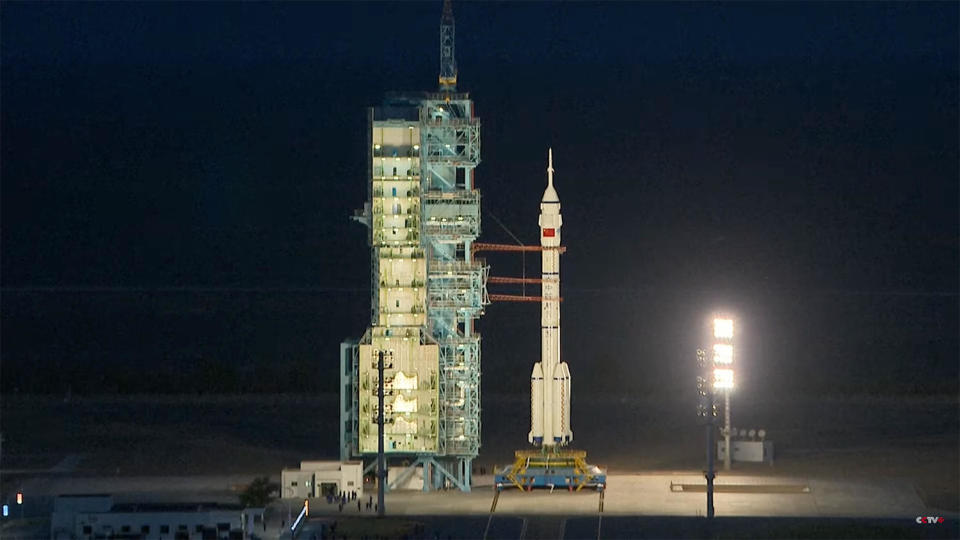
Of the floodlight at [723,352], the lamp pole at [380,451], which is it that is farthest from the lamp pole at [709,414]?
the lamp pole at [380,451]

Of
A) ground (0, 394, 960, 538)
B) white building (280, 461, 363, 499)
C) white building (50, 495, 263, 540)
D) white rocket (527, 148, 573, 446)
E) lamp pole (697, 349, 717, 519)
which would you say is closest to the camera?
white building (50, 495, 263, 540)

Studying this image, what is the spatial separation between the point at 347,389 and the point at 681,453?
34.4 ft

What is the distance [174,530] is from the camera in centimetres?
3728

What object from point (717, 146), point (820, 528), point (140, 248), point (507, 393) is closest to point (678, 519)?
point (820, 528)

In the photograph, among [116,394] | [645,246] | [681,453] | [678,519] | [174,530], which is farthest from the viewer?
[645,246]

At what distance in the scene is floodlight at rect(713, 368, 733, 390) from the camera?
45.8 m

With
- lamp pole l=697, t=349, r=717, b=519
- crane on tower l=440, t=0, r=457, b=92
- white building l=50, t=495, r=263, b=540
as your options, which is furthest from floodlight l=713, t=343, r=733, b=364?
white building l=50, t=495, r=263, b=540

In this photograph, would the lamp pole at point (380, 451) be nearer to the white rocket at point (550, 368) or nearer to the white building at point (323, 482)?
the white building at point (323, 482)

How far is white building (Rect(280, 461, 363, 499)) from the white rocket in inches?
170

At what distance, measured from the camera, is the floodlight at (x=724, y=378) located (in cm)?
4578

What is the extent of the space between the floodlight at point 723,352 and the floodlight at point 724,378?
0.78 ft

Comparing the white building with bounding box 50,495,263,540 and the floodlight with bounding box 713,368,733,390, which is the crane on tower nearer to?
the floodlight with bounding box 713,368,733,390

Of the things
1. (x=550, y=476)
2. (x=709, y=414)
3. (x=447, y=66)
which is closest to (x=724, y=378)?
(x=550, y=476)

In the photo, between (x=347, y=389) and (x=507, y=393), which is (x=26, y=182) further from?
(x=347, y=389)
